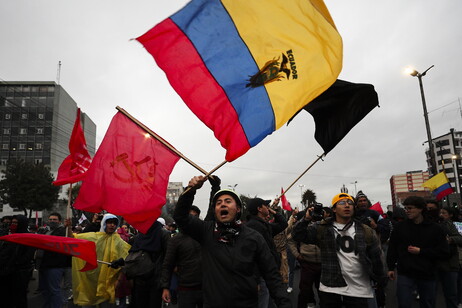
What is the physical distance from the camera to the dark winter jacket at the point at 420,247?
4.79 m

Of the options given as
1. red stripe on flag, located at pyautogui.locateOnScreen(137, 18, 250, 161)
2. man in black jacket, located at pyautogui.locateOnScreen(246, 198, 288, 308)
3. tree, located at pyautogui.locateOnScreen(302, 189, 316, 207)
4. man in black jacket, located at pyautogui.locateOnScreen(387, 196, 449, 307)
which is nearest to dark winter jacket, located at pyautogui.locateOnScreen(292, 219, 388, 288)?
man in black jacket, located at pyautogui.locateOnScreen(387, 196, 449, 307)

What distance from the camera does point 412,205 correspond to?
5008 millimetres

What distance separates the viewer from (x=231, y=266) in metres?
2.92

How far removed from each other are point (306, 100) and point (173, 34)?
5.54 ft

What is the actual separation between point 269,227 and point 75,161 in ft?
12.3

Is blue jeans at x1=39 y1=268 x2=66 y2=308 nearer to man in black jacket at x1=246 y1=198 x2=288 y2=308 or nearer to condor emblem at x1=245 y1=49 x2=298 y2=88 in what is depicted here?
man in black jacket at x1=246 y1=198 x2=288 y2=308

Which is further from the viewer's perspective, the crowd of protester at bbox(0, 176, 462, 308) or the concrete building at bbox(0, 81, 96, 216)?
the concrete building at bbox(0, 81, 96, 216)

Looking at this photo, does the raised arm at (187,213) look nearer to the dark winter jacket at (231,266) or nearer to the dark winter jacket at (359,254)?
the dark winter jacket at (231,266)

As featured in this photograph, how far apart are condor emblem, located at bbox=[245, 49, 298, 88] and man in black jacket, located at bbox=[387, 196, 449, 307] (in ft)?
8.78

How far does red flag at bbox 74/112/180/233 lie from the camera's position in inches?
167

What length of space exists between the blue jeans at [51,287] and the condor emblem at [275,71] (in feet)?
18.2

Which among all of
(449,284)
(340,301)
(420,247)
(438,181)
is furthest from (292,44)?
(438,181)

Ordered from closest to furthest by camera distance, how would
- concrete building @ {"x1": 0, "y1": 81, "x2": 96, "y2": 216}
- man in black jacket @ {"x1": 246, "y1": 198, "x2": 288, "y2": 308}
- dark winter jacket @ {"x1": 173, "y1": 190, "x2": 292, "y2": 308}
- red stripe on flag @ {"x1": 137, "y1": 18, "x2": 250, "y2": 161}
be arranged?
1. dark winter jacket @ {"x1": 173, "y1": 190, "x2": 292, "y2": 308}
2. red stripe on flag @ {"x1": 137, "y1": 18, "x2": 250, "y2": 161}
3. man in black jacket @ {"x1": 246, "y1": 198, "x2": 288, "y2": 308}
4. concrete building @ {"x1": 0, "y1": 81, "x2": 96, "y2": 216}

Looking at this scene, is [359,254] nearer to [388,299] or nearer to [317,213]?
[317,213]
